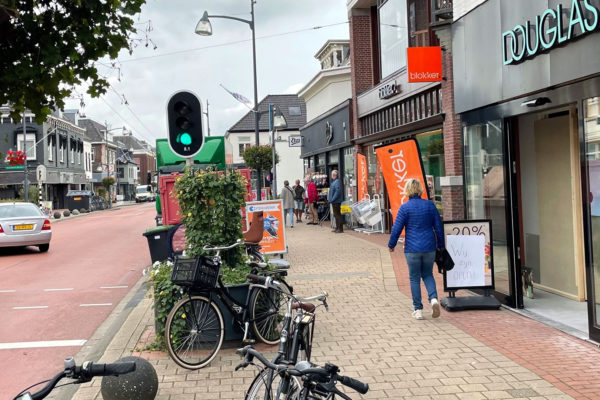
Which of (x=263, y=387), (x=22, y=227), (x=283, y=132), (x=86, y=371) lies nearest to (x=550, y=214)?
(x=263, y=387)

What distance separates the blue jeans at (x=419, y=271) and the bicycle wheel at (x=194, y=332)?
266 cm

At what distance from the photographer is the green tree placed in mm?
3363

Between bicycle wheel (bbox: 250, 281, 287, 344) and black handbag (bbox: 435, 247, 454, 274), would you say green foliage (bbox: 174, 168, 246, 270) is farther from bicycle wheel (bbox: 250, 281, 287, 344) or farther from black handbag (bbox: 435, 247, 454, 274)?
black handbag (bbox: 435, 247, 454, 274)

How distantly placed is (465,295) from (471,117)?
2.72 m

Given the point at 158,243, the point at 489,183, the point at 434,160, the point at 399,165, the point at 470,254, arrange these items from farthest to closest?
the point at 434,160 < the point at 158,243 < the point at 399,165 < the point at 489,183 < the point at 470,254

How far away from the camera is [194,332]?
225 inches

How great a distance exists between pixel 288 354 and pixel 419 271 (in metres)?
4.05

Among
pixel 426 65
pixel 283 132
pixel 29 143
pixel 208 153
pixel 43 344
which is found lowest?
pixel 43 344

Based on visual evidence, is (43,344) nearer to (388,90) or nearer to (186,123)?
(186,123)

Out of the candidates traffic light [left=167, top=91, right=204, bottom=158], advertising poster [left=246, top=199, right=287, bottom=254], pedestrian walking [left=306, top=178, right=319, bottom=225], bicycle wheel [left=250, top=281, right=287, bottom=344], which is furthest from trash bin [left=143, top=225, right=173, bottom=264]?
pedestrian walking [left=306, top=178, right=319, bottom=225]

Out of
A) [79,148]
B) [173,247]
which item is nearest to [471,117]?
[173,247]

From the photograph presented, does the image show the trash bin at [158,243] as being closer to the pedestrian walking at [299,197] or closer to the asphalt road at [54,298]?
the asphalt road at [54,298]

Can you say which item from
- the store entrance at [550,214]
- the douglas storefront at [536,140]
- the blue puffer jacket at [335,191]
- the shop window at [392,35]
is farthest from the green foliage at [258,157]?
the store entrance at [550,214]

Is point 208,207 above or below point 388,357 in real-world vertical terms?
above
